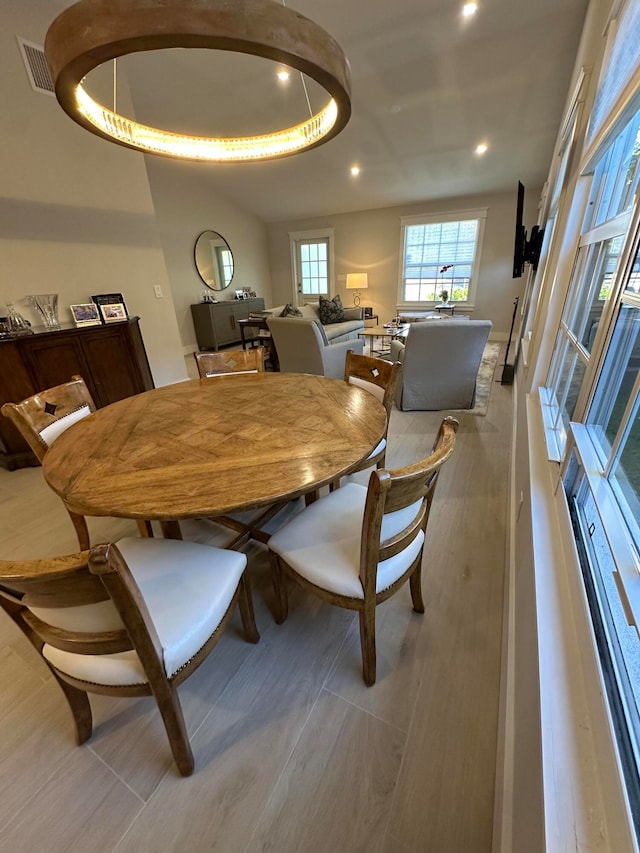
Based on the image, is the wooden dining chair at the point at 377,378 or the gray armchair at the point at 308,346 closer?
the wooden dining chair at the point at 377,378

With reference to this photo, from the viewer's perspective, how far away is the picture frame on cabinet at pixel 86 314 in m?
2.91

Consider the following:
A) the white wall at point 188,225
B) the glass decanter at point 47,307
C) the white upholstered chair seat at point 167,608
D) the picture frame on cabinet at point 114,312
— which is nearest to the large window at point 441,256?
the white wall at point 188,225

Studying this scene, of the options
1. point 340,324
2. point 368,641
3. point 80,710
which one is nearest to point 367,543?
point 368,641

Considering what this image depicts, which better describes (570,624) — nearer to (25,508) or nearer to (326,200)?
(25,508)

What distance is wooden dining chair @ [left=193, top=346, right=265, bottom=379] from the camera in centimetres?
221

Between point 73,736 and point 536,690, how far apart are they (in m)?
1.34

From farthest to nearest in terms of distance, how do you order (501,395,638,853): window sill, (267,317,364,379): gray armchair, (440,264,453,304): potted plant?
(440,264,453,304): potted plant < (267,317,364,379): gray armchair < (501,395,638,853): window sill

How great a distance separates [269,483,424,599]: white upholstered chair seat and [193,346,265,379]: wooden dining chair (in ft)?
4.15

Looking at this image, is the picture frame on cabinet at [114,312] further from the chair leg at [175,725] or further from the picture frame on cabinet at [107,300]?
the chair leg at [175,725]

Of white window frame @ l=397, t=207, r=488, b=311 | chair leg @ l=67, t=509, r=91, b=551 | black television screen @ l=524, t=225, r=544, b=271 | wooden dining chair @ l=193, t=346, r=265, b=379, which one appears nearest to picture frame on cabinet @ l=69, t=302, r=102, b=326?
wooden dining chair @ l=193, t=346, r=265, b=379

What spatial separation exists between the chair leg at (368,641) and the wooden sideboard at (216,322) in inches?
229

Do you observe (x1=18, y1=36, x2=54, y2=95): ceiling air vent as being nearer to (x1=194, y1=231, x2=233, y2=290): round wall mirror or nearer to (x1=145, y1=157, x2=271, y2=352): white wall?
(x1=145, y1=157, x2=271, y2=352): white wall

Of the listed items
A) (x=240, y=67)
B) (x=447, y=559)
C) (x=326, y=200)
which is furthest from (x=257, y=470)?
(x=326, y=200)

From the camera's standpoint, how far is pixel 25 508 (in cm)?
214
